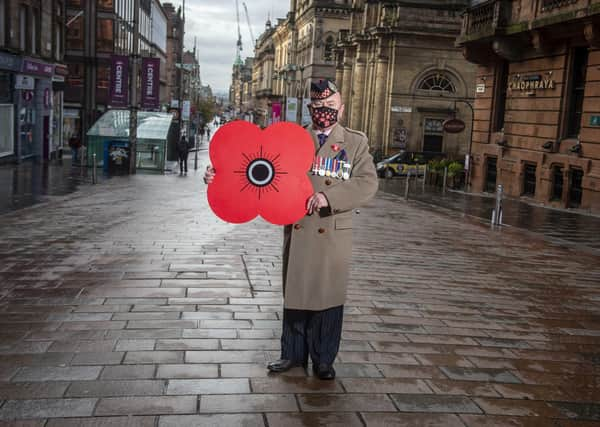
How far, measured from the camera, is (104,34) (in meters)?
50.0

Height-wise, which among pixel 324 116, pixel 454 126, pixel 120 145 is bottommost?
pixel 120 145

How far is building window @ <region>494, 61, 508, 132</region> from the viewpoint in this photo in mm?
26547

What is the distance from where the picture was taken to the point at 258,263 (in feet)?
31.4

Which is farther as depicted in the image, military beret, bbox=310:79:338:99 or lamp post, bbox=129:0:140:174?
lamp post, bbox=129:0:140:174

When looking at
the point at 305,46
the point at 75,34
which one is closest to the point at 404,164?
the point at 75,34

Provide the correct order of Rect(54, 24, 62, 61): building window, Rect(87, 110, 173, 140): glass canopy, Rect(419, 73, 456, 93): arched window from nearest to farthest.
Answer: Rect(87, 110, 173, 140): glass canopy → Rect(54, 24, 62, 61): building window → Rect(419, 73, 456, 93): arched window

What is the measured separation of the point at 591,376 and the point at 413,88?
138 feet

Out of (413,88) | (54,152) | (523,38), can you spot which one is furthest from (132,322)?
(413,88)

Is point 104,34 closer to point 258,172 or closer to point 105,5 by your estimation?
point 105,5

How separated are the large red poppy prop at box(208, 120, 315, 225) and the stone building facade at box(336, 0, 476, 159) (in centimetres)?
4168

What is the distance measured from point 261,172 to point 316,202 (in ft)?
1.64

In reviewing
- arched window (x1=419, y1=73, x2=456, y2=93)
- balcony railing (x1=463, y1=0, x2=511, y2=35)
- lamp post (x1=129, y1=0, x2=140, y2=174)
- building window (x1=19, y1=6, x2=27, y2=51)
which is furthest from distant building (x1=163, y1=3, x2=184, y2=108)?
balcony railing (x1=463, y1=0, x2=511, y2=35)

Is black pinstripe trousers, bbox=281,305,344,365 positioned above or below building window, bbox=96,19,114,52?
below

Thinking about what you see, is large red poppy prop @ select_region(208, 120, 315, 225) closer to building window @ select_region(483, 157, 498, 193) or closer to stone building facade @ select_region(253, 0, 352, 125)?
building window @ select_region(483, 157, 498, 193)
